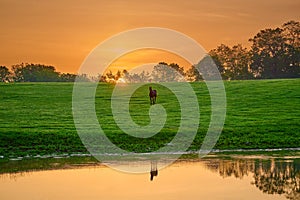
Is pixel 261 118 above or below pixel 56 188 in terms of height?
above

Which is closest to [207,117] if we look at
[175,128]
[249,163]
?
[175,128]

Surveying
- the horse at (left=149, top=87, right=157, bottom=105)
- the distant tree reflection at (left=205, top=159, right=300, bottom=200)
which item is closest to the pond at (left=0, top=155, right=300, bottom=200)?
the distant tree reflection at (left=205, top=159, right=300, bottom=200)

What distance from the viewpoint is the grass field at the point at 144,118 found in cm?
3569

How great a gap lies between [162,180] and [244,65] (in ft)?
358

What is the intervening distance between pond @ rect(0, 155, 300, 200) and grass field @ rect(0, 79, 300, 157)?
16.2ft

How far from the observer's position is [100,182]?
922 inches

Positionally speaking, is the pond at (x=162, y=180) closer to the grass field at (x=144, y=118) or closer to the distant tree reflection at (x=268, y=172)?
the distant tree reflection at (x=268, y=172)

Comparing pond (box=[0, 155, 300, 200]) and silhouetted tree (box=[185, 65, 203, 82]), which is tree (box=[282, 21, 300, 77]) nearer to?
silhouetted tree (box=[185, 65, 203, 82])

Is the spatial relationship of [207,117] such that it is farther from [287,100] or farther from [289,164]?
[289,164]

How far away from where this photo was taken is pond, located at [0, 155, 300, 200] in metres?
20.4

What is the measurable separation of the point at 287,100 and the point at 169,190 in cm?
3913

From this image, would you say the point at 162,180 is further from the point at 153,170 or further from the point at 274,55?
the point at 274,55

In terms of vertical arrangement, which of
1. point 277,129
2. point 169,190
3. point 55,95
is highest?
point 55,95

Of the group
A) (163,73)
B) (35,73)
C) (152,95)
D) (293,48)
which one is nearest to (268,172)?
(152,95)
